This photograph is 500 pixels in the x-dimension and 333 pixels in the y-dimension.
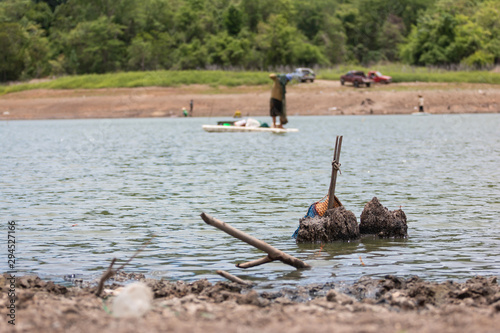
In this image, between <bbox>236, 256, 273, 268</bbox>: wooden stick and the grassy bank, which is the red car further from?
<bbox>236, 256, 273, 268</bbox>: wooden stick

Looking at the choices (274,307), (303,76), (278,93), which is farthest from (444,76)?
(274,307)

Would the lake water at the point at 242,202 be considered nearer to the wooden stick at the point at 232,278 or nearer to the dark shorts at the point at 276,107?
the wooden stick at the point at 232,278

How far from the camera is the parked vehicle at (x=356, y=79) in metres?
68.2

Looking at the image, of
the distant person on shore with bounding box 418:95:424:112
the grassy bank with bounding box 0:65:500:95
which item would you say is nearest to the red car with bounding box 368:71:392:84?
the grassy bank with bounding box 0:65:500:95

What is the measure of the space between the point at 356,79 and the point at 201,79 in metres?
14.6

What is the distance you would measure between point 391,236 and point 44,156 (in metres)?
23.2

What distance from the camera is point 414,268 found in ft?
36.6

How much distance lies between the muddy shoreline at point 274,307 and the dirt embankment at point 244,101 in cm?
5201

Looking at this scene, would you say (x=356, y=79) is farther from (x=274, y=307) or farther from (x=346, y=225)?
(x=274, y=307)

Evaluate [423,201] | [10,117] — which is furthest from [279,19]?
[423,201]

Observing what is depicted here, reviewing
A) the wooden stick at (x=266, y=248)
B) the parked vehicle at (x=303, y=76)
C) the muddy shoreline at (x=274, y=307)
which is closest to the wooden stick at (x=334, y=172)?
the wooden stick at (x=266, y=248)

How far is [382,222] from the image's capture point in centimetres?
1348

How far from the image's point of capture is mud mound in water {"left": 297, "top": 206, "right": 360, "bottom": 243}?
1316 cm

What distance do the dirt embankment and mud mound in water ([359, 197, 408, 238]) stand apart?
A: 158ft
